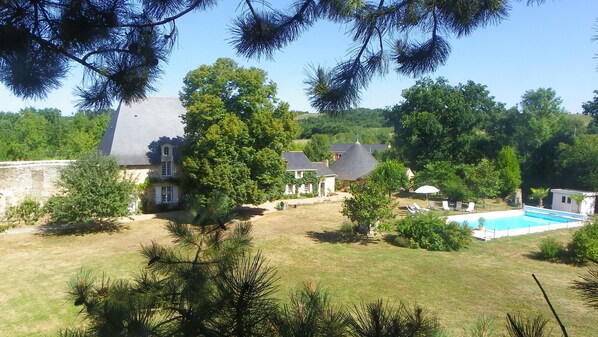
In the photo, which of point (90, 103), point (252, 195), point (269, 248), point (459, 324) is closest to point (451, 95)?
point (252, 195)

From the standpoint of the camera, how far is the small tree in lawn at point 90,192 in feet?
56.2

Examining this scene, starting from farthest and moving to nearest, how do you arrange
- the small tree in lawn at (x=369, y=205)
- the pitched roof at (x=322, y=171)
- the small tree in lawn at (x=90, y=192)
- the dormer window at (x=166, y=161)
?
the pitched roof at (x=322, y=171) → the dormer window at (x=166, y=161) → the small tree in lawn at (x=90, y=192) → the small tree in lawn at (x=369, y=205)

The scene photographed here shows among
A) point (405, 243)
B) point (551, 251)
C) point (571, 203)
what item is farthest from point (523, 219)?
point (405, 243)

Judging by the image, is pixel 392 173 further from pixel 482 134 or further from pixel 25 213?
pixel 25 213

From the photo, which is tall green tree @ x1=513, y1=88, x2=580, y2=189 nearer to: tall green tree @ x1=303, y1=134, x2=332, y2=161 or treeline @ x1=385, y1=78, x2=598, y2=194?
treeline @ x1=385, y1=78, x2=598, y2=194

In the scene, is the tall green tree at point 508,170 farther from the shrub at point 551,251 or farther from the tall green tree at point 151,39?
the tall green tree at point 151,39

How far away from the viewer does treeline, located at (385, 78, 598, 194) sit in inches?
1066

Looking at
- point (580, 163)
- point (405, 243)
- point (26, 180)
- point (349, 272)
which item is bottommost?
point (349, 272)

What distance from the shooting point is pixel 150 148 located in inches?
884

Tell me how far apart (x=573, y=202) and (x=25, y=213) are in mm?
29468

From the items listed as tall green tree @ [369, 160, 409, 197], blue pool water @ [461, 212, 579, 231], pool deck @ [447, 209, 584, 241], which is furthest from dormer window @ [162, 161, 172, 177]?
blue pool water @ [461, 212, 579, 231]

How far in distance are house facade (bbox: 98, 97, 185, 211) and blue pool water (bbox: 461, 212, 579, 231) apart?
1644cm

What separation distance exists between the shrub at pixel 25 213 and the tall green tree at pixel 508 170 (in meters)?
26.9

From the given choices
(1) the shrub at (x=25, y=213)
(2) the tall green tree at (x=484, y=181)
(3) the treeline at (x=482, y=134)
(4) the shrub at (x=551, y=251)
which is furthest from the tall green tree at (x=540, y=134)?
(1) the shrub at (x=25, y=213)
